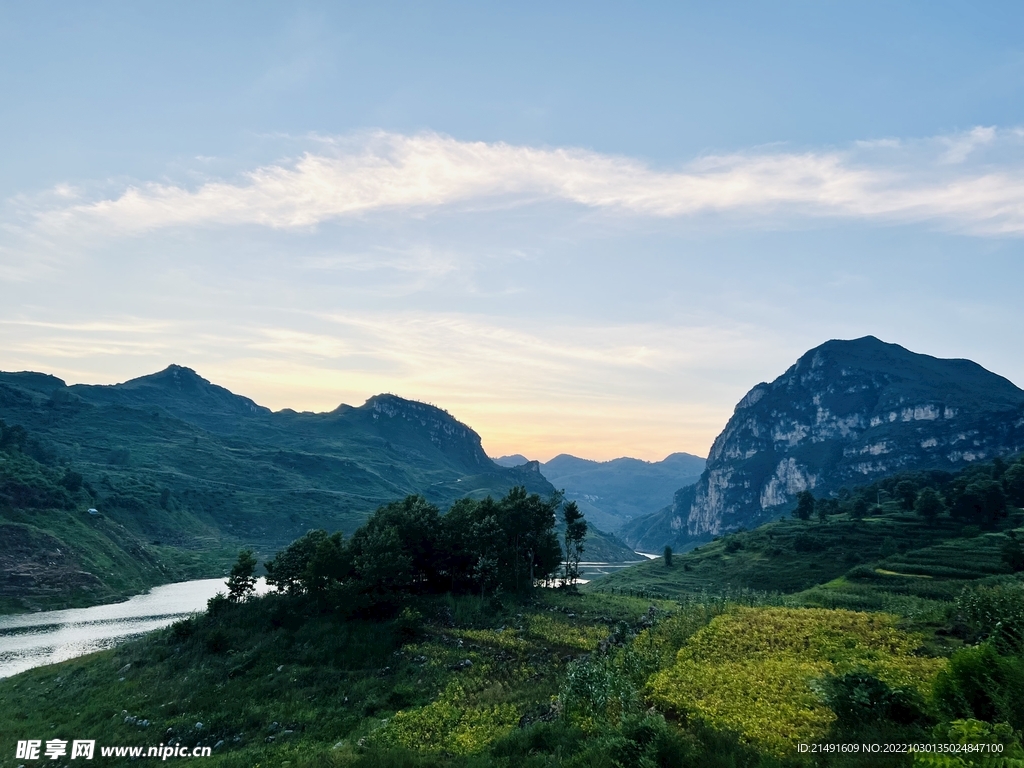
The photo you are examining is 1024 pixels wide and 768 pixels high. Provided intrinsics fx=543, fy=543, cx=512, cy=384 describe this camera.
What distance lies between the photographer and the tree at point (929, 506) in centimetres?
13062

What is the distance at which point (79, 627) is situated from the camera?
93.9m

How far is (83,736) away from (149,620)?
7621 cm

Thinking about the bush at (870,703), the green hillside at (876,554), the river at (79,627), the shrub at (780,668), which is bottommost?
the river at (79,627)

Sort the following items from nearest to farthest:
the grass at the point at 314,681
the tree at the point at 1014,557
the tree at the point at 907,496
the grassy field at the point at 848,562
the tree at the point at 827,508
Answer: the grass at the point at 314,681
the tree at the point at 1014,557
the grassy field at the point at 848,562
the tree at the point at 907,496
the tree at the point at 827,508

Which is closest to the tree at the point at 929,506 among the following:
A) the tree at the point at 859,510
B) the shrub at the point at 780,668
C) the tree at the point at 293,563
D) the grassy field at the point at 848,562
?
the grassy field at the point at 848,562

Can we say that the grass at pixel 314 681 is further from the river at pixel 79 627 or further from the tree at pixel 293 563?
the river at pixel 79 627

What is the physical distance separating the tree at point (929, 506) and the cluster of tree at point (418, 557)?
358 feet

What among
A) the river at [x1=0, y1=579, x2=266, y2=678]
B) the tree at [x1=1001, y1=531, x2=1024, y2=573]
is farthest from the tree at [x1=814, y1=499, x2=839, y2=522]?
the river at [x1=0, y1=579, x2=266, y2=678]

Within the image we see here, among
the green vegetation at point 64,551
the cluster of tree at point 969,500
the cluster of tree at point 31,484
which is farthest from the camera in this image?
the cluster of tree at point 31,484

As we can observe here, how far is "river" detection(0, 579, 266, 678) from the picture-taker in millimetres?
74875

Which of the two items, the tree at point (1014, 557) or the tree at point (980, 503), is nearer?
the tree at point (1014, 557)

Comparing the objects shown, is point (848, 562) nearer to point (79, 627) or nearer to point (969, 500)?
point (969, 500)

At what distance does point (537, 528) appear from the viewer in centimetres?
7125

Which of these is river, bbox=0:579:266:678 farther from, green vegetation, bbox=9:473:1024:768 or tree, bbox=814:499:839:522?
tree, bbox=814:499:839:522
